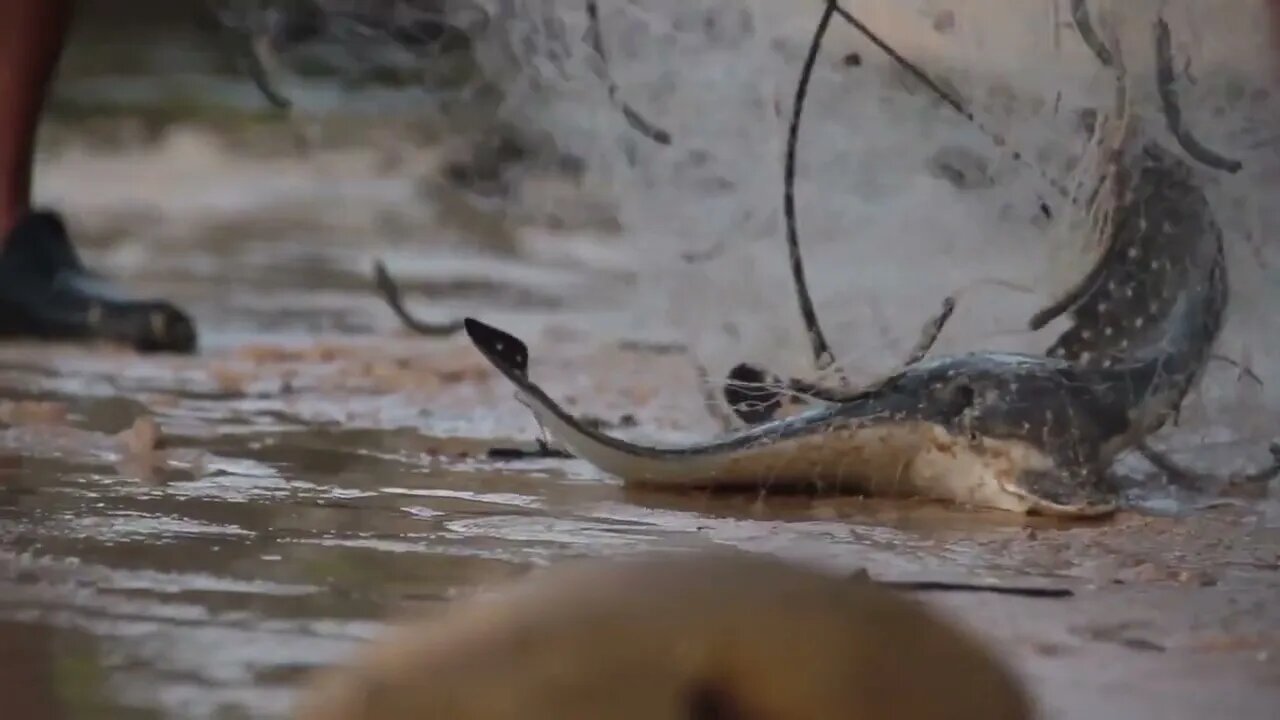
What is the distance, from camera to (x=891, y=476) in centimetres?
111

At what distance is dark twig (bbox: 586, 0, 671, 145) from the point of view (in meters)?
1.35

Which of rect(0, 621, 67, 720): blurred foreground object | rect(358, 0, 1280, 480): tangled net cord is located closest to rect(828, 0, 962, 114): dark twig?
rect(358, 0, 1280, 480): tangled net cord

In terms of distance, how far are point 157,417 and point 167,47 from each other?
162 centimetres

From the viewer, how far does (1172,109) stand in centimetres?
112

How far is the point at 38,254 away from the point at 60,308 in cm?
8

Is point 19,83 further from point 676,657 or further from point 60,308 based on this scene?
point 676,657

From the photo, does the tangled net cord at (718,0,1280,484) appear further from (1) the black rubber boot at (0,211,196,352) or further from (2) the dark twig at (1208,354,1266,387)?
(1) the black rubber boot at (0,211,196,352)

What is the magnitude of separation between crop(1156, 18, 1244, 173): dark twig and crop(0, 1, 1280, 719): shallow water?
112 millimetres

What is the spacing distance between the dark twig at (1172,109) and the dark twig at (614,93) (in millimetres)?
441

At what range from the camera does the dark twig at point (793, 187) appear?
1221 mm

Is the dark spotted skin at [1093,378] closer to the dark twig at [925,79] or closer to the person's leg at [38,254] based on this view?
the dark twig at [925,79]

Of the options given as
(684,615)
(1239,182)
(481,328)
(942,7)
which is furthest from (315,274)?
(684,615)

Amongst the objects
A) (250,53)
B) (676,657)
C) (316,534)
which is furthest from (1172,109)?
(250,53)

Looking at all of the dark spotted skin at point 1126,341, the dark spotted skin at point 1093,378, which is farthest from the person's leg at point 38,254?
the dark spotted skin at point 1126,341
